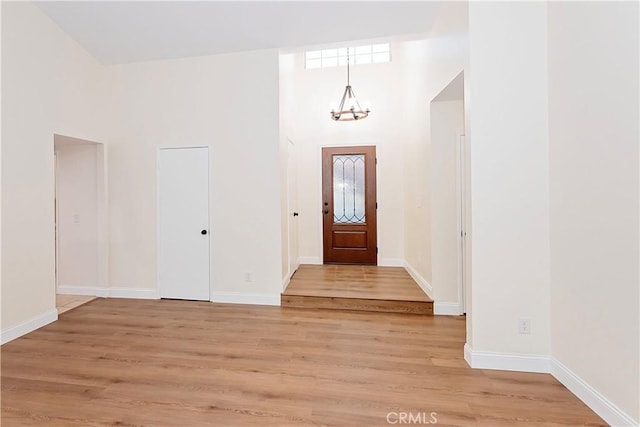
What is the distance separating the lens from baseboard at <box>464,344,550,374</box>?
7.99 ft

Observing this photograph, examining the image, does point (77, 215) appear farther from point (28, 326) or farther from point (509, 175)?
point (509, 175)

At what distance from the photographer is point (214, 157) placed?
4.15m

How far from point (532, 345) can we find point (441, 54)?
2.90 m

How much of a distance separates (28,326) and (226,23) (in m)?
3.98

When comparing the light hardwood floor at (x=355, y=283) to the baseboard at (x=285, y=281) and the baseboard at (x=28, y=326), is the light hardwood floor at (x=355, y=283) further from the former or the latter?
the baseboard at (x=28, y=326)

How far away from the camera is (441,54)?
3279 millimetres

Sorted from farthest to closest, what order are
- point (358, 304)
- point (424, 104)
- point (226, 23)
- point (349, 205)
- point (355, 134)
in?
1. point (349, 205)
2. point (355, 134)
3. point (424, 104)
4. point (358, 304)
5. point (226, 23)

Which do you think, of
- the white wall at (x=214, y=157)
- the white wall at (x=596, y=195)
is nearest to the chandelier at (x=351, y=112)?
the white wall at (x=214, y=157)

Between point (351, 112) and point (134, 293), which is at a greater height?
point (351, 112)

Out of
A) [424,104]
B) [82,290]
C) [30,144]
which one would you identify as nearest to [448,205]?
[424,104]

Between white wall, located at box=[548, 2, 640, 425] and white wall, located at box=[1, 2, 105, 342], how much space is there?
4.98 meters

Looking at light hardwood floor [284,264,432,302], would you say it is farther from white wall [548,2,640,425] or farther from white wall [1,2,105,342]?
white wall [1,2,105,342]

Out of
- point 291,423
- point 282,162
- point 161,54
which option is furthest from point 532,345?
point 161,54

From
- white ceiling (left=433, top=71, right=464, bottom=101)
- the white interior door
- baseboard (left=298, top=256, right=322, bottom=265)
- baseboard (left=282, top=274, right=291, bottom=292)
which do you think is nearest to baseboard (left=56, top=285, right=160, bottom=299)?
the white interior door
